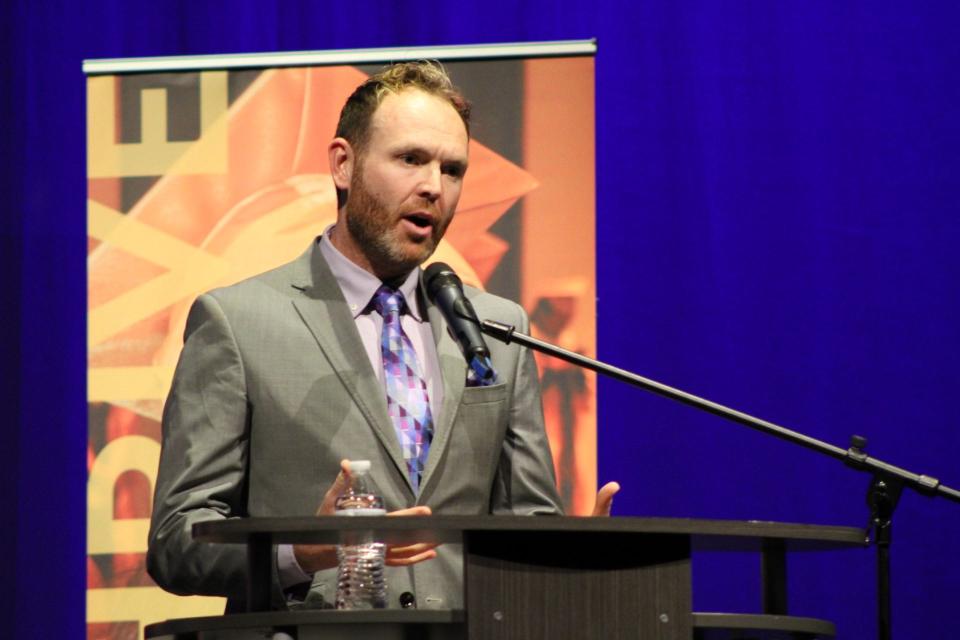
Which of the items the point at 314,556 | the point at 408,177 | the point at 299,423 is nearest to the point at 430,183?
the point at 408,177

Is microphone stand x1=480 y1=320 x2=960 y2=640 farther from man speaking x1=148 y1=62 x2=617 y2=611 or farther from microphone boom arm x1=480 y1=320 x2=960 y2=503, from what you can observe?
man speaking x1=148 y1=62 x2=617 y2=611

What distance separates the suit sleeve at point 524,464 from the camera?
265 centimetres

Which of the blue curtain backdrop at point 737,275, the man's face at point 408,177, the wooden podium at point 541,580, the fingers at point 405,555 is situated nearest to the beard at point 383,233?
the man's face at point 408,177

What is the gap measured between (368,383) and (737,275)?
1.82 meters

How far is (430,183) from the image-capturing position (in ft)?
8.41

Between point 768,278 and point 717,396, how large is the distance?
38 centimetres

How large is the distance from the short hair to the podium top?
1079mm

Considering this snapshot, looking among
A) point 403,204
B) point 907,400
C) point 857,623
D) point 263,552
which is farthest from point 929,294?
point 263,552

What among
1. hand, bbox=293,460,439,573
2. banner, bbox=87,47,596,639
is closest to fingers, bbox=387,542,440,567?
hand, bbox=293,460,439,573

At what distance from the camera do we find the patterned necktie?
249 cm

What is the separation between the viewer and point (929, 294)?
13.0ft

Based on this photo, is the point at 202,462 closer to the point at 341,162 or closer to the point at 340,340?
the point at 340,340

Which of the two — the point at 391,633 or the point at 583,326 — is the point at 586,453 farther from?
the point at 391,633

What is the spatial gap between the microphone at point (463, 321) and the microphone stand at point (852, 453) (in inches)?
0.9
